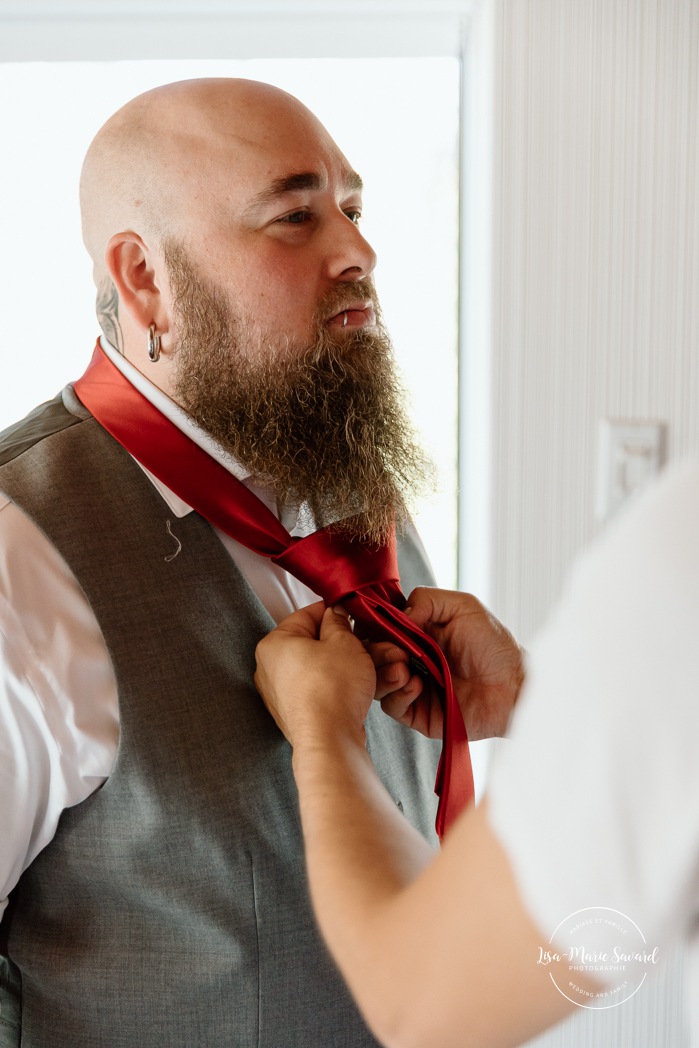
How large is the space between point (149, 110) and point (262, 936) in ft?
2.53

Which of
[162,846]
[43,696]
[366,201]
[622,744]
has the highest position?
[366,201]

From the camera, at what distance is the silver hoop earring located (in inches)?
35.7

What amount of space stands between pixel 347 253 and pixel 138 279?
0.68 ft

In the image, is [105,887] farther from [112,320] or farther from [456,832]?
[112,320]

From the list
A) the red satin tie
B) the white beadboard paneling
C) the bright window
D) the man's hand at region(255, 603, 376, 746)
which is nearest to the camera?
the man's hand at region(255, 603, 376, 746)

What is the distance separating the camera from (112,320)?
37.4 inches

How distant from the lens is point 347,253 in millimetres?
907

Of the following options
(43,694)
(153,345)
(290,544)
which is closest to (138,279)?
(153,345)

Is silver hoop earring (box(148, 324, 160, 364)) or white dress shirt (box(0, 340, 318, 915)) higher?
silver hoop earring (box(148, 324, 160, 364))

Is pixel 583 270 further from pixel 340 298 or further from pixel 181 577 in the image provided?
pixel 181 577

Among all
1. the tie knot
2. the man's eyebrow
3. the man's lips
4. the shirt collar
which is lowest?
the tie knot

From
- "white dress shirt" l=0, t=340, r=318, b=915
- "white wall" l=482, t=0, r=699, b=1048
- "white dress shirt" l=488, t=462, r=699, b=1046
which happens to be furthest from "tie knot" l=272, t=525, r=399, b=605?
"white wall" l=482, t=0, r=699, b=1048

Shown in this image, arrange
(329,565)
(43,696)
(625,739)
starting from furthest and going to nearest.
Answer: (329,565), (43,696), (625,739)

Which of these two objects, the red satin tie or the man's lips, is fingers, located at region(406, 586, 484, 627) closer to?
the red satin tie
